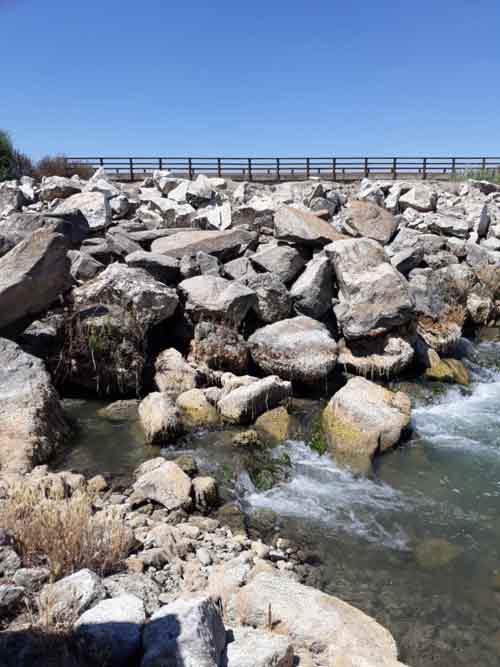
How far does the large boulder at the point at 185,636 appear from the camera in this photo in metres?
2.89

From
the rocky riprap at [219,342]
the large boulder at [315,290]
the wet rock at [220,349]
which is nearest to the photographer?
the rocky riprap at [219,342]

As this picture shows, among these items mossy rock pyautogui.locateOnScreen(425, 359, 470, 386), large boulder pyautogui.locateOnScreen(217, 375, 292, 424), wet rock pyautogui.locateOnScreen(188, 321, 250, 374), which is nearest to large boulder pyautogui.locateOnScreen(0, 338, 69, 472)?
large boulder pyautogui.locateOnScreen(217, 375, 292, 424)

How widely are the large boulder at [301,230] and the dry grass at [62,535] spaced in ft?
29.4

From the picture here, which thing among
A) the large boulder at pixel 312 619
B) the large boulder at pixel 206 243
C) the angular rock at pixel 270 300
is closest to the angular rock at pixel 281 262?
the angular rock at pixel 270 300

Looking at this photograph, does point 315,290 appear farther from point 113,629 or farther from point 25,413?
point 113,629

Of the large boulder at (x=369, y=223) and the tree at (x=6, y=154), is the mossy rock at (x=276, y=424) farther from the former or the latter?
the tree at (x=6, y=154)

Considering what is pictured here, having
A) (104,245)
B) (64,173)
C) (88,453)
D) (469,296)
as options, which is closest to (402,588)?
(88,453)

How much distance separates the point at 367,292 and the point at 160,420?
4.93 meters

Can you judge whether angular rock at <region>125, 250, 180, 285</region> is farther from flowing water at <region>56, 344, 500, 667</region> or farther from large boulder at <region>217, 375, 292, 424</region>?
large boulder at <region>217, 375, 292, 424</region>

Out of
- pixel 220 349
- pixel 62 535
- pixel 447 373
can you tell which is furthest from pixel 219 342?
pixel 62 535

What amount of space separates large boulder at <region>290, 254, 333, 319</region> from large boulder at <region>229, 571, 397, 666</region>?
719 centimetres

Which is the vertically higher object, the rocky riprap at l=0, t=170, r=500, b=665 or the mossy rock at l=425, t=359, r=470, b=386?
the rocky riprap at l=0, t=170, r=500, b=665

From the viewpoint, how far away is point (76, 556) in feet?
12.6

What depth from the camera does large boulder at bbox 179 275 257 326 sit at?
9906 mm
